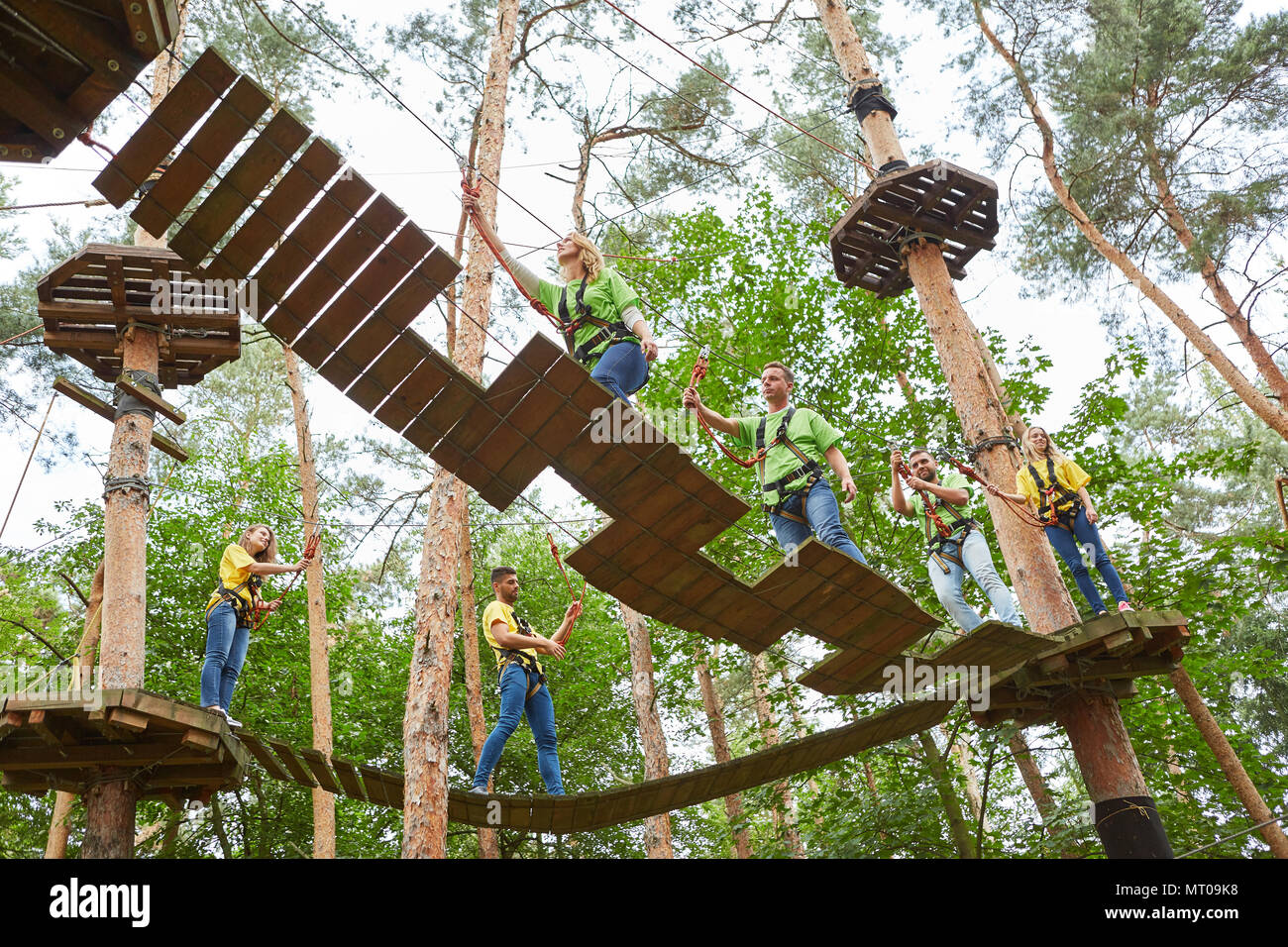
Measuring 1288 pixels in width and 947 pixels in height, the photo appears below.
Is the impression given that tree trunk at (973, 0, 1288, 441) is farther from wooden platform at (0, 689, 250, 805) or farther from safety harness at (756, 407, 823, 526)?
wooden platform at (0, 689, 250, 805)

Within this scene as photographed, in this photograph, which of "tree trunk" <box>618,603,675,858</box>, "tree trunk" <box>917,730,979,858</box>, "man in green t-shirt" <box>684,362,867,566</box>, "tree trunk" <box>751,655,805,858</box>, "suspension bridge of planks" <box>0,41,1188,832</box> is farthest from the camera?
"tree trunk" <box>751,655,805,858</box>

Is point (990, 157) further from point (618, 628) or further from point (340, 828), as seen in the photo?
point (340, 828)

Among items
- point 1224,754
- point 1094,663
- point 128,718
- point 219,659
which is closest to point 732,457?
point 1094,663

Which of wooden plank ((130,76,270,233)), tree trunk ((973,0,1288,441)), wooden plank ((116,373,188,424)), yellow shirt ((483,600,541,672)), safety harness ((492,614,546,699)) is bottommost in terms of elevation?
safety harness ((492,614,546,699))

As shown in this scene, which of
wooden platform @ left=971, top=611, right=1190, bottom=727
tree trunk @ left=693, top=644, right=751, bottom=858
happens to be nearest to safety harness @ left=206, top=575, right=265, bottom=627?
wooden platform @ left=971, top=611, right=1190, bottom=727

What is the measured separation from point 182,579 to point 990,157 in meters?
14.1

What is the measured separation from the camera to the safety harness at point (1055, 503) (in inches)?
263

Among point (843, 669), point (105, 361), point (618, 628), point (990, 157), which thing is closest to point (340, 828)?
point (618, 628)

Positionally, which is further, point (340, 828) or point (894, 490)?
point (340, 828)

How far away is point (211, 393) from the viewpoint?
21.0 m

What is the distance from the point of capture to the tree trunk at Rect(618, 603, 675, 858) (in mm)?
11359

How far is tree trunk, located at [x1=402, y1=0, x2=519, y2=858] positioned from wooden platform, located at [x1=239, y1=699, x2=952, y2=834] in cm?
22

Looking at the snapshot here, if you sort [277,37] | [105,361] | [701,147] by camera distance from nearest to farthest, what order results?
[105,361], [277,37], [701,147]

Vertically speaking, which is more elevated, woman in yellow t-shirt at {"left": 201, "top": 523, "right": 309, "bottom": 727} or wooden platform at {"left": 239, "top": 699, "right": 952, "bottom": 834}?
woman in yellow t-shirt at {"left": 201, "top": 523, "right": 309, "bottom": 727}
